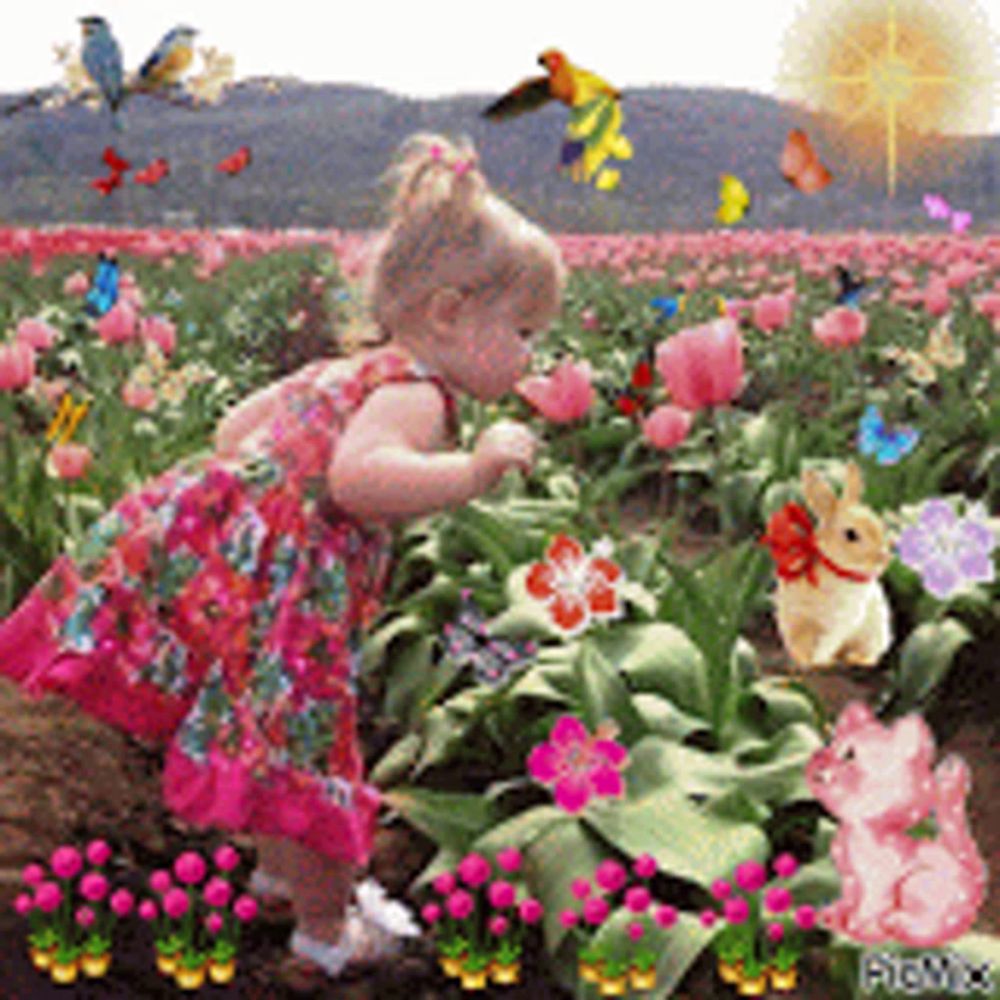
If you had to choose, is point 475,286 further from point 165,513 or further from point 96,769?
point 96,769

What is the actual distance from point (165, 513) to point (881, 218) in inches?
1894

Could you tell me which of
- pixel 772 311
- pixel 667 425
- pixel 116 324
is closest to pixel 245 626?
pixel 667 425

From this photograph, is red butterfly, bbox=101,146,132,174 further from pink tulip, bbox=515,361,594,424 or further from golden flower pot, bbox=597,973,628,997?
golden flower pot, bbox=597,973,628,997

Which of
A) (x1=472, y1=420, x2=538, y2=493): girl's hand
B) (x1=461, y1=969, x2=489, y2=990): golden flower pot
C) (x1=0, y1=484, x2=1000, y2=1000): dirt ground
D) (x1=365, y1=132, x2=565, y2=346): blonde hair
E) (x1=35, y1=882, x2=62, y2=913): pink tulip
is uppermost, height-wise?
(x1=365, y1=132, x2=565, y2=346): blonde hair

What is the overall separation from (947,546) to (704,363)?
1425 millimetres

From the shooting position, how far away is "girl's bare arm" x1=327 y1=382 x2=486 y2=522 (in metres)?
1.96

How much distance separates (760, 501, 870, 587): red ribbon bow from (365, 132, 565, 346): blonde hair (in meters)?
0.57

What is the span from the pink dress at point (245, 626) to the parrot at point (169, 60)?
673 mm

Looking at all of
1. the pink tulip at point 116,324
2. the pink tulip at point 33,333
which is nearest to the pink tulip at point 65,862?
the pink tulip at point 33,333

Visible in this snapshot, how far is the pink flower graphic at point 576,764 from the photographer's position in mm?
1879

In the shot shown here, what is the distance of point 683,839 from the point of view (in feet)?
7.43

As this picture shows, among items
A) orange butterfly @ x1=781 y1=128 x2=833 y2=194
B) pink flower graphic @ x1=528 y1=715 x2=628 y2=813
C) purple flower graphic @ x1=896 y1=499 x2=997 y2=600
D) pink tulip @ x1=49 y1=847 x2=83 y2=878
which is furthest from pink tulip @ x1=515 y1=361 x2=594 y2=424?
pink tulip @ x1=49 y1=847 x2=83 y2=878

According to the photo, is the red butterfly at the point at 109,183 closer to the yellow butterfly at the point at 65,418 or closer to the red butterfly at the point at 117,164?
the red butterfly at the point at 117,164

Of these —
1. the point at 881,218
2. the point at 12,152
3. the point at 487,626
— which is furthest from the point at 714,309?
the point at 12,152
